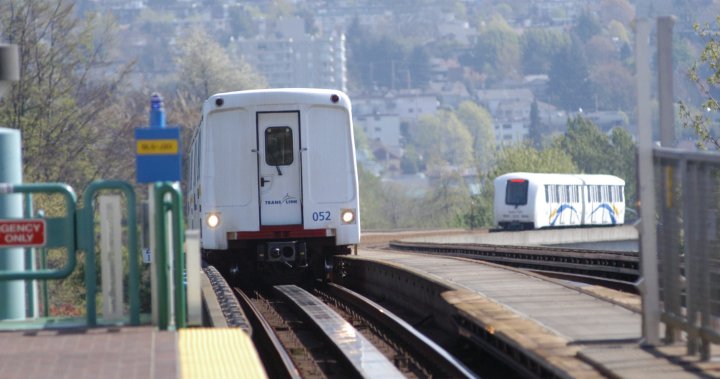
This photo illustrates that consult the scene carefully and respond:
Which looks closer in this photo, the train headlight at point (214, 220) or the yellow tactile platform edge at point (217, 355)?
the yellow tactile platform edge at point (217, 355)

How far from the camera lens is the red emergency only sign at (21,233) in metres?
10.7

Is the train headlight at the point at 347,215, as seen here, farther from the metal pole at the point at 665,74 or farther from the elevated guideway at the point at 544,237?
the elevated guideway at the point at 544,237

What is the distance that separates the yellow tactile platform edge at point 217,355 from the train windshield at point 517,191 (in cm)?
5557

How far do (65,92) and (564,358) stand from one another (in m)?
41.6

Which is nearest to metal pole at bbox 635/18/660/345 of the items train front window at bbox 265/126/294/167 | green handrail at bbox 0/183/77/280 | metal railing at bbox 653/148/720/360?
metal railing at bbox 653/148/720/360

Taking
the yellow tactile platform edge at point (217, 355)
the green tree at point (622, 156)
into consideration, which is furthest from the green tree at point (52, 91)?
the green tree at point (622, 156)

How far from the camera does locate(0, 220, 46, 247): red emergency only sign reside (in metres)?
10.7

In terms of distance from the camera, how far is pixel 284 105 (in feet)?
67.5

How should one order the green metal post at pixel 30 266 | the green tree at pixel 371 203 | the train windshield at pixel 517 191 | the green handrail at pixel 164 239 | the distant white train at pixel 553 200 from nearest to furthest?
the green handrail at pixel 164 239, the green metal post at pixel 30 266, the distant white train at pixel 553 200, the train windshield at pixel 517 191, the green tree at pixel 371 203

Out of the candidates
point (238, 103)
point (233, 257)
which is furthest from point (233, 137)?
point (233, 257)

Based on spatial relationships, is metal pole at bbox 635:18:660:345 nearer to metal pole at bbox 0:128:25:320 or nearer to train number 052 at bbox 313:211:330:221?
metal pole at bbox 0:128:25:320

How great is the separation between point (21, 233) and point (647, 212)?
4651 millimetres

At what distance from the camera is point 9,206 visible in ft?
38.8

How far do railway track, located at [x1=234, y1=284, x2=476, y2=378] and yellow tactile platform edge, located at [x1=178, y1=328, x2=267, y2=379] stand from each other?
1710 mm
